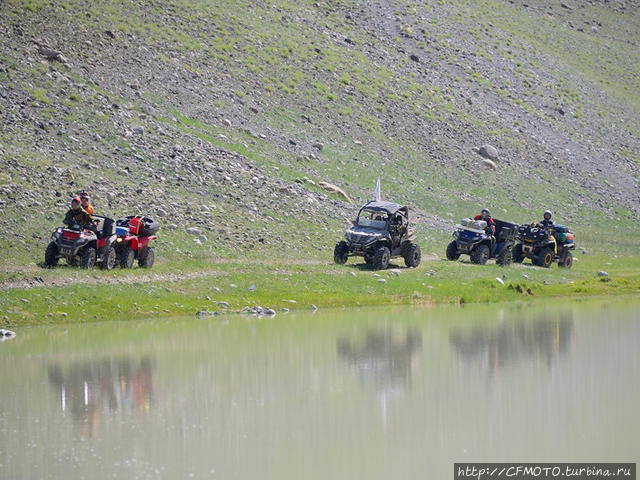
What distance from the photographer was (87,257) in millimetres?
33188

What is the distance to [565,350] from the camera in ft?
89.4

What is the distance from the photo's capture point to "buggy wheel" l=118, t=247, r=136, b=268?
3456 cm

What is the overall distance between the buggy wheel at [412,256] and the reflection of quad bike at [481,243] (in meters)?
3.13

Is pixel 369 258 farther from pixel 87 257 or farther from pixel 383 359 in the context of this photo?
→ pixel 383 359

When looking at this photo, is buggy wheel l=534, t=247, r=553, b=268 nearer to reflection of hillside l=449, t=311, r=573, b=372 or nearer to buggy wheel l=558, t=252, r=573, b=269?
buggy wheel l=558, t=252, r=573, b=269

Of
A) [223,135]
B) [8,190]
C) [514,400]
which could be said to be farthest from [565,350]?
[223,135]

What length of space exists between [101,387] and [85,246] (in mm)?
12415

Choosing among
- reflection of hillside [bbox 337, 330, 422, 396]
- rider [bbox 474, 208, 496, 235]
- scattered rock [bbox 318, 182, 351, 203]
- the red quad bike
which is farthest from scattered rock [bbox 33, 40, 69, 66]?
reflection of hillside [bbox 337, 330, 422, 396]

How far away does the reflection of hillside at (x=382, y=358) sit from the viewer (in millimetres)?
22391

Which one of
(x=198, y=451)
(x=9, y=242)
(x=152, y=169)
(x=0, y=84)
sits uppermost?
(x=0, y=84)

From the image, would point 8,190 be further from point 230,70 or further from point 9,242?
point 230,70

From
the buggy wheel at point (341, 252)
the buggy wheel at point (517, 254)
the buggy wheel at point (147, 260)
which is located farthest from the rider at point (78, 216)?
the buggy wheel at point (517, 254)

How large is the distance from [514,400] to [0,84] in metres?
36.8

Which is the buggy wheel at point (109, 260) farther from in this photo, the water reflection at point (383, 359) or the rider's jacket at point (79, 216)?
the water reflection at point (383, 359)
